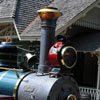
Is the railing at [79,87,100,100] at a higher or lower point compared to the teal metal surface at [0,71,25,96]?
lower

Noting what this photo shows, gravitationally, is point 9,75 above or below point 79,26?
below

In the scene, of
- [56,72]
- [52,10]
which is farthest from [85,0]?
[56,72]

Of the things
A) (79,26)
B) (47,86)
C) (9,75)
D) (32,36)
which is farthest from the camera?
(79,26)

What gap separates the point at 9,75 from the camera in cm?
636

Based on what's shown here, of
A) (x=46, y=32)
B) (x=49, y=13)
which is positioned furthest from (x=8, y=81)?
(x=49, y=13)

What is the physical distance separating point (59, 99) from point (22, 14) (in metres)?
8.70

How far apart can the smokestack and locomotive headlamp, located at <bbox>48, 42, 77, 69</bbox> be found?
1.37 ft

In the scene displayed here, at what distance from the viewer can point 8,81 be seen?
6203mm

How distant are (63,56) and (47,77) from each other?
50cm

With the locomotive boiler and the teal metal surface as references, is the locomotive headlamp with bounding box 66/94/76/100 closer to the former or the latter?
the locomotive boiler

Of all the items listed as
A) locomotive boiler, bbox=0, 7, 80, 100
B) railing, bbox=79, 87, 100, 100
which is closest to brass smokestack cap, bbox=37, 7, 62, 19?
locomotive boiler, bbox=0, 7, 80, 100

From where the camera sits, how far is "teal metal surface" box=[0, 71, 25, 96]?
608 cm

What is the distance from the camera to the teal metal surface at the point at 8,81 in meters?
6.08

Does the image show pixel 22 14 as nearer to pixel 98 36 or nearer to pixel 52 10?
pixel 98 36
